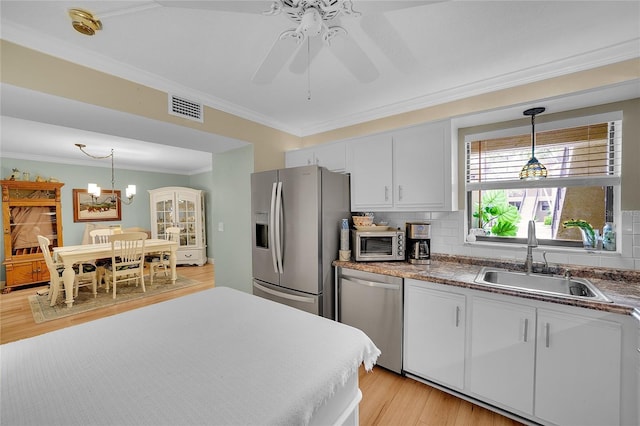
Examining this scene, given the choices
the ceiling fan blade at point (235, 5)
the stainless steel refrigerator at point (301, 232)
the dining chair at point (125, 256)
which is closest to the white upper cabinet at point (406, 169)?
the stainless steel refrigerator at point (301, 232)

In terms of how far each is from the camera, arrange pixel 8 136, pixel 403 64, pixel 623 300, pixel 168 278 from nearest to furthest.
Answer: pixel 623 300 → pixel 403 64 → pixel 8 136 → pixel 168 278

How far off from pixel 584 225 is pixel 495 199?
633mm

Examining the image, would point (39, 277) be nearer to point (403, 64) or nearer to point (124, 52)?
point (124, 52)

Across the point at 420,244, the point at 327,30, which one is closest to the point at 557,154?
the point at 420,244

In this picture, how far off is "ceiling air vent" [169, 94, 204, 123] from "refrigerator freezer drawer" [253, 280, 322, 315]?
179 cm

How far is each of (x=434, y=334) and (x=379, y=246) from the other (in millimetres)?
851

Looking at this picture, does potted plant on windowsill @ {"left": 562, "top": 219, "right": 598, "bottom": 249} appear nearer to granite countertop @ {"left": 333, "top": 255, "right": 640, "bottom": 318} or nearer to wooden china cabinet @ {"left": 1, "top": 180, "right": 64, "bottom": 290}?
granite countertop @ {"left": 333, "top": 255, "right": 640, "bottom": 318}

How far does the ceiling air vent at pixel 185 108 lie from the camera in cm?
228

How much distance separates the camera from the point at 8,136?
378cm

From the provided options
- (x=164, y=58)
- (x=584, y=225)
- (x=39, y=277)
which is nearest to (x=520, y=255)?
(x=584, y=225)

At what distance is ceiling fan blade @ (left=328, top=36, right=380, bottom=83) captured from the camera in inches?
56.4

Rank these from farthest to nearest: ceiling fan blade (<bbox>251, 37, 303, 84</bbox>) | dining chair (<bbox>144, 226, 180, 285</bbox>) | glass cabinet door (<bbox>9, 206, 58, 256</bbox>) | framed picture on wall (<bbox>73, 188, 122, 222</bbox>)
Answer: framed picture on wall (<bbox>73, 188, 122, 222</bbox>)
dining chair (<bbox>144, 226, 180, 285</bbox>)
glass cabinet door (<bbox>9, 206, 58, 256</bbox>)
ceiling fan blade (<bbox>251, 37, 303, 84</bbox>)

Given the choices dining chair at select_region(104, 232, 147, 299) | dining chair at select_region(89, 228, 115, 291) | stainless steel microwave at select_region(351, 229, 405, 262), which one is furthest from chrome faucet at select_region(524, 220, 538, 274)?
dining chair at select_region(89, 228, 115, 291)

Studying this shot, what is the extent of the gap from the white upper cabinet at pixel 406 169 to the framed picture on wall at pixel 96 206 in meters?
6.12
